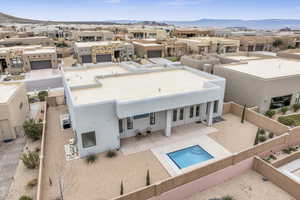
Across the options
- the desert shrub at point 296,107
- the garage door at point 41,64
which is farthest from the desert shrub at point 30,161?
the garage door at point 41,64

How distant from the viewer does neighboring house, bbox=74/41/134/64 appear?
49.1 metres

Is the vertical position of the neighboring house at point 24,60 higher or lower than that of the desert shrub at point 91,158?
higher

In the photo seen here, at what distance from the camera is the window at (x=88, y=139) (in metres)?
14.8

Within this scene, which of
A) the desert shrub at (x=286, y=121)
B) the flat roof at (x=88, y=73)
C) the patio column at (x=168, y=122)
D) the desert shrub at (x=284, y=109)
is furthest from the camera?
the desert shrub at (x=284, y=109)

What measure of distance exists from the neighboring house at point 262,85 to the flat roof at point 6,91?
23879 mm

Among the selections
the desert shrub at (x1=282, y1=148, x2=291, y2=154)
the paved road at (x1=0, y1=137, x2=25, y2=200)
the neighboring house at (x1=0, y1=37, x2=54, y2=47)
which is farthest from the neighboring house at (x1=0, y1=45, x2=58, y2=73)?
the desert shrub at (x1=282, y1=148, x2=291, y2=154)

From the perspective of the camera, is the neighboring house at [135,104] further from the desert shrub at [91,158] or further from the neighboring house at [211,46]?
the neighboring house at [211,46]

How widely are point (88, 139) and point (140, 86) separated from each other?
23.6 feet

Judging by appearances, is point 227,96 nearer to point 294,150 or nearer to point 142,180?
point 294,150

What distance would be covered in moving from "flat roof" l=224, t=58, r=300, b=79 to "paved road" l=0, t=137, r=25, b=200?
2379 centimetres

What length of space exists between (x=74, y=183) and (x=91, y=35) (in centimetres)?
7127

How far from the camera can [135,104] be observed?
15.1 metres

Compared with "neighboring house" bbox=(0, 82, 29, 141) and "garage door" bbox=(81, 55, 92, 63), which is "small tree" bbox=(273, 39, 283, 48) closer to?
"garage door" bbox=(81, 55, 92, 63)

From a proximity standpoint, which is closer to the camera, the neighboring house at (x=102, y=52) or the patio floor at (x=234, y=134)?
the patio floor at (x=234, y=134)
